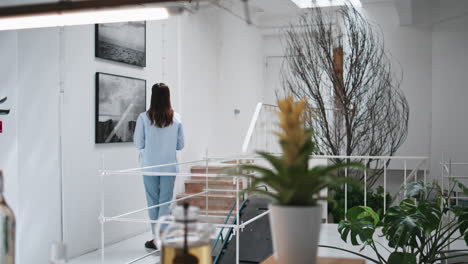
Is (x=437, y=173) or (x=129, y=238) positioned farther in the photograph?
(x=437, y=173)

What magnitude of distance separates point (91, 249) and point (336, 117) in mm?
4289

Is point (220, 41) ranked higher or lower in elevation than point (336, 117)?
higher

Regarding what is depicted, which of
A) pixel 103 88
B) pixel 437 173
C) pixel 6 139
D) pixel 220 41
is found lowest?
pixel 437 173

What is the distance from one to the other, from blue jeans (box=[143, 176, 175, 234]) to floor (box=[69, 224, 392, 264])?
0.51 metres

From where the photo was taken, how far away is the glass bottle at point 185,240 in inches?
48.3

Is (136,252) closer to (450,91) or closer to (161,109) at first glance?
(161,109)

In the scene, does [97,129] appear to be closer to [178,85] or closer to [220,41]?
[178,85]

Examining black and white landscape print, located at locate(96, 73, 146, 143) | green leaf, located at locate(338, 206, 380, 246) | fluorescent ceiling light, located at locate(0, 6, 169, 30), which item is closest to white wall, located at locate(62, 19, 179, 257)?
black and white landscape print, located at locate(96, 73, 146, 143)

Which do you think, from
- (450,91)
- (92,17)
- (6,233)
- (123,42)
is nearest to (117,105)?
(123,42)

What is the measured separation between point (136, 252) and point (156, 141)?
52.5 inches

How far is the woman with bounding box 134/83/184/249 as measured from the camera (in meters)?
5.21

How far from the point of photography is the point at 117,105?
620 centimetres

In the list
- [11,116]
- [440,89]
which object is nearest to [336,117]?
[440,89]

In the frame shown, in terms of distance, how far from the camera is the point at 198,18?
27.6 feet
